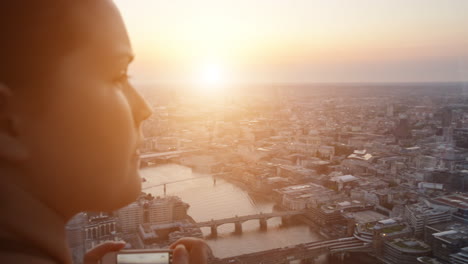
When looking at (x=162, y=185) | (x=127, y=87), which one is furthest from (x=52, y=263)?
(x=162, y=185)

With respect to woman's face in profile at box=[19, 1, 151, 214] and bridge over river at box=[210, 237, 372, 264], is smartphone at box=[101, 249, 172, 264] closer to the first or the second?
woman's face in profile at box=[19, 1, 151, 214]

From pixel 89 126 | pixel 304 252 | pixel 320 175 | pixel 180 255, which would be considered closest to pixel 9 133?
pixel 89 126

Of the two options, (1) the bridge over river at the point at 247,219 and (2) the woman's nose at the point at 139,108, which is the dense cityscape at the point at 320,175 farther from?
(2) the woman's nose at the point at 139,108

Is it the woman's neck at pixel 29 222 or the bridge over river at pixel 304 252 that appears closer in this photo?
the woman's neck at pixel 29 222

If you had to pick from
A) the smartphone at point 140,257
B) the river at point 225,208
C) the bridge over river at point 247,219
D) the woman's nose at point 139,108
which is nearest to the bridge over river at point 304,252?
the river at point 225,208

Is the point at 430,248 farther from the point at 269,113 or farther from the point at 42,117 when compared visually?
the point at 269,113

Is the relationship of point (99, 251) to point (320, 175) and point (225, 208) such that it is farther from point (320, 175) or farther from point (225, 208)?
point (320, 175)
